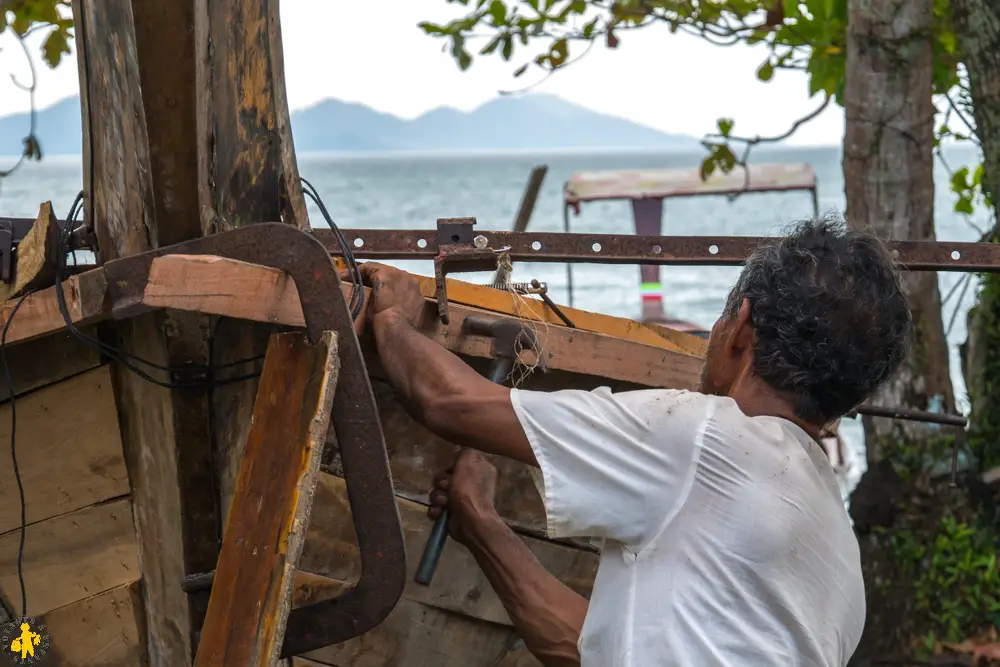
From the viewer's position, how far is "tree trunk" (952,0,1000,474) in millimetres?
4402

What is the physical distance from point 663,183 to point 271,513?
42.2ft

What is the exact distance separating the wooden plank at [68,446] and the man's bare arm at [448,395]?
2.29ft

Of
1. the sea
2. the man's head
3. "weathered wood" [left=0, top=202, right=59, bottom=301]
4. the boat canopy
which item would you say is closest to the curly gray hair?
the man's head

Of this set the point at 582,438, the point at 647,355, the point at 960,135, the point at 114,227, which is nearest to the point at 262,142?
the point at 114,227

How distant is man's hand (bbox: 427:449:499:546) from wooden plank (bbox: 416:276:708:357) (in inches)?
14.2

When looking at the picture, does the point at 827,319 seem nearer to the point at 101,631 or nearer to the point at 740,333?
the point at 740,333

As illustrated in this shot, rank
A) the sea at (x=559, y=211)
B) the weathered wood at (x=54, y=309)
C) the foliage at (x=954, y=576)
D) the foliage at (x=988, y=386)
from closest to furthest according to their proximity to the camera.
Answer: the weathered wood at (x=54, y=309) → the foliage at (x=954, y=576) → the foliage at (x=988, y=386) → the sea at (x=559, y=211)

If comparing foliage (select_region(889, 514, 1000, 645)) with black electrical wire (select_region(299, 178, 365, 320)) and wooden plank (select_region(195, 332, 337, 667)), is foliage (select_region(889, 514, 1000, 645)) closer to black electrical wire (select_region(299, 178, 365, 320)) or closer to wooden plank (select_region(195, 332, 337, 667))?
black electrical wire (select_region(299, 178, 365, 320))

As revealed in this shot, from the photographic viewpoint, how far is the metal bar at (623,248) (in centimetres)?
246

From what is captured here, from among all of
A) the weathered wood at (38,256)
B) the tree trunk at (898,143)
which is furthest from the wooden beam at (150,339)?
the tree trunk at (898,143)

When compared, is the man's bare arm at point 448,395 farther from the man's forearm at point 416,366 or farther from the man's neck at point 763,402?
the man's neck at point 763,402

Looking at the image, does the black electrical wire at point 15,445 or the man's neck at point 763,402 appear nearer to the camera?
the man's neck at point 763,402

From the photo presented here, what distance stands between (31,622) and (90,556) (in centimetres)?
23

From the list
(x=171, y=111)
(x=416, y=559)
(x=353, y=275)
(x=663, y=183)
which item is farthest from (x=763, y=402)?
(x=663, y=183)
